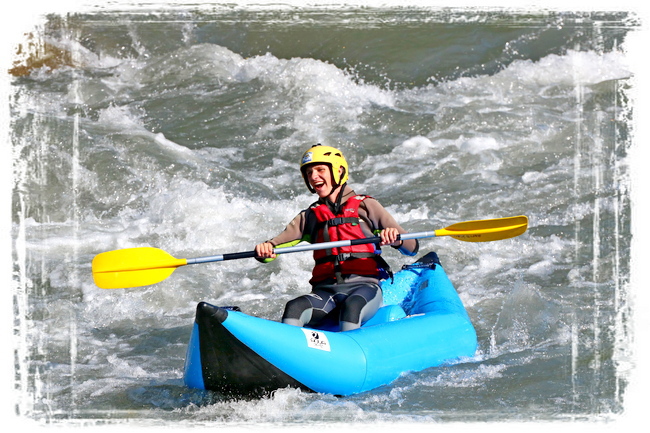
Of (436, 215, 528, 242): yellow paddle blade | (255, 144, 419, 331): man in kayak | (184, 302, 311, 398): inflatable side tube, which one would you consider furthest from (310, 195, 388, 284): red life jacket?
(184, 302, 311, 398): inflatable side tube

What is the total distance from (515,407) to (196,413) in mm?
1499

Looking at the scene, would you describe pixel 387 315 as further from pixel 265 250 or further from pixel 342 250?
pixel 265 250

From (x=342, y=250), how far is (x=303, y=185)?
13.8 ft

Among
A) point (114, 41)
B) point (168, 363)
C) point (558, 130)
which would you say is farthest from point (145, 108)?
point (168, 363)

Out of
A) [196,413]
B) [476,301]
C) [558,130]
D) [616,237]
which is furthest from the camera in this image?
[558,130]

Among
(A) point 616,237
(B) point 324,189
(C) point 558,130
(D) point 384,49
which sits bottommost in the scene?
(A) point 616,237

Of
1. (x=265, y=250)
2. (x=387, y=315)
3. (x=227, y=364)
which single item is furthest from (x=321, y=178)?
(x=227, y=364)

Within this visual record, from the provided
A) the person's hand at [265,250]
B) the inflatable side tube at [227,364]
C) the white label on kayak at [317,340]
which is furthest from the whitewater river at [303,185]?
the person's hand at [265,250]

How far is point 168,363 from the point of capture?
446 cm

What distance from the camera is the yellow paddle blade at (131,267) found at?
13.9ft

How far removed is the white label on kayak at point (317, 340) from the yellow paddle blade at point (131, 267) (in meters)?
1.04

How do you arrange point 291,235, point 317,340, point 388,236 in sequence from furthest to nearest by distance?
point 291,235, point 388,236, point 317,340

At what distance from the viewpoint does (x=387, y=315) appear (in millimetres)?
4383

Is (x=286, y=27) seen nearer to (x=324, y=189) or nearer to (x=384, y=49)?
(x=384, y=49)
